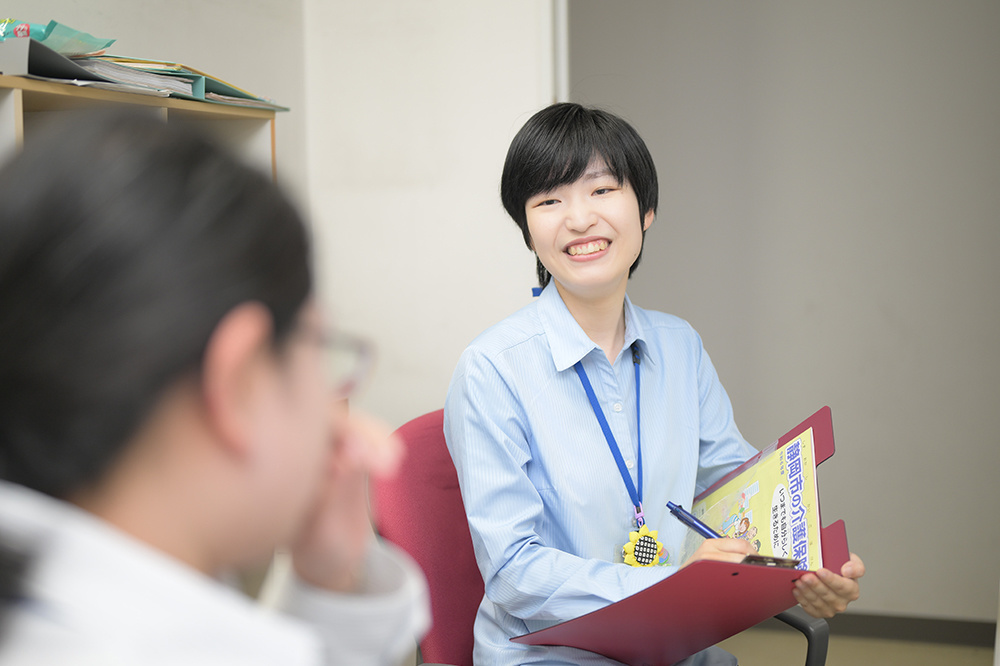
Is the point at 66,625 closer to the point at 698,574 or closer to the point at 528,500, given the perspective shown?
the point at 698,574

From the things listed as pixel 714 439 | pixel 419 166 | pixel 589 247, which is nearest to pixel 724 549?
pixel 714 439

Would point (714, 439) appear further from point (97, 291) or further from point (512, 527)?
point (97, 291)

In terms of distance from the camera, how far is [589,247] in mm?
1539

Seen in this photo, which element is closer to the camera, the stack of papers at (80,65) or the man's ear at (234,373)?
the man's ear at (234,373)

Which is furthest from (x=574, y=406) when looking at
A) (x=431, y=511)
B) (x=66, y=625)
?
(x=66, y=625)

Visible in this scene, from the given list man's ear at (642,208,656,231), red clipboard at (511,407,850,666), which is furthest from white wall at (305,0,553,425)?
red clipboard at (511,407,850,666)

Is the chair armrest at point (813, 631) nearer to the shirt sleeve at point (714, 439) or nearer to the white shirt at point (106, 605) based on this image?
the shirt sleeve at point (714, 439)

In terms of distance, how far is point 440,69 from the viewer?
101 inches

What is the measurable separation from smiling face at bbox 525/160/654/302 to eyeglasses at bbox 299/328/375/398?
102 cm

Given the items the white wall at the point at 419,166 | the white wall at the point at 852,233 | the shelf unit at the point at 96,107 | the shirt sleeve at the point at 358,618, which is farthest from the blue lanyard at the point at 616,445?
the white wall at the point at 852,233

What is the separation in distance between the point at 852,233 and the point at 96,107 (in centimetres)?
268

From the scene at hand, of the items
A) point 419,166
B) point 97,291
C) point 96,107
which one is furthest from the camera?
point 419,166

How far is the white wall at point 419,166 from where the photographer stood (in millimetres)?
2516

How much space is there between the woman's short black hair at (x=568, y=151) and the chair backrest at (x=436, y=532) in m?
0.54
